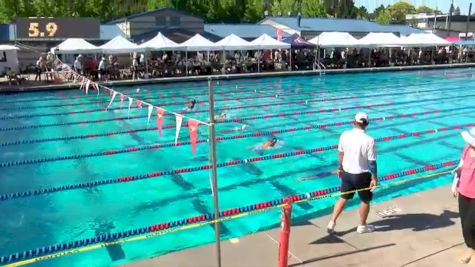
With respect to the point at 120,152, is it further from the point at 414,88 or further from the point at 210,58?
the point at 210,58

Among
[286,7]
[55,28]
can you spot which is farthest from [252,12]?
[55,28]

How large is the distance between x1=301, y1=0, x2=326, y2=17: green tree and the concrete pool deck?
191 feet

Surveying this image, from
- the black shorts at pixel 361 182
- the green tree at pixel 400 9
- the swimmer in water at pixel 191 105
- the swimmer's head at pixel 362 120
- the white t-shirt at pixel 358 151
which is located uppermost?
the green tree at pixel 400 9

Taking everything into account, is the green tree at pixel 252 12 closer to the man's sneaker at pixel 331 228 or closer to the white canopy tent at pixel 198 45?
the white canopy tent at pixel 198 45

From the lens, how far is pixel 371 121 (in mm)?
13172

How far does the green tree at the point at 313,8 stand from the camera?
6122cm

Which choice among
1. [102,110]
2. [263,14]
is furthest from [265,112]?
[263,14]

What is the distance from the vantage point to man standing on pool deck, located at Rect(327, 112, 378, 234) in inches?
193

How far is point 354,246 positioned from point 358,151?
971mm

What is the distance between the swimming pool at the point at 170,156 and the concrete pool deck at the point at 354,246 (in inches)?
46.2

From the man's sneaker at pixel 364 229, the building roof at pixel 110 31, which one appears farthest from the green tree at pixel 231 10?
the man's sneaker at pixel 364 229

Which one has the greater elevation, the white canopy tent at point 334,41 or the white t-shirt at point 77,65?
the white canopy tent at point 334,41

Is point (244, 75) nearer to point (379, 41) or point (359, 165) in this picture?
point (379, 41)

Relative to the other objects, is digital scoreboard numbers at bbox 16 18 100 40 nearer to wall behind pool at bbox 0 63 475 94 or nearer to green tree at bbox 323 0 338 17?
wall behind pool at bbox 0 63 475 94
